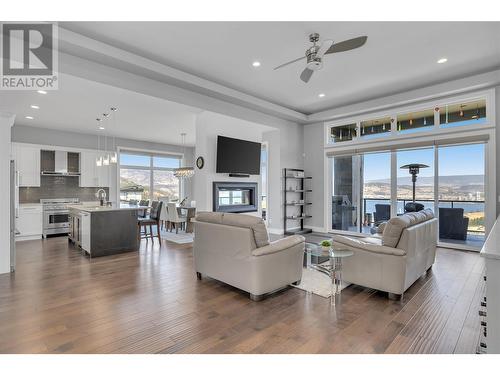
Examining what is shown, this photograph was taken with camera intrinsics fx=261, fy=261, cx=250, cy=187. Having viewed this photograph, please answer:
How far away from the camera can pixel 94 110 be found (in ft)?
18.8

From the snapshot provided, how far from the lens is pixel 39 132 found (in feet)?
23.6

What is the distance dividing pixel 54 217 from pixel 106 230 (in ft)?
9.90

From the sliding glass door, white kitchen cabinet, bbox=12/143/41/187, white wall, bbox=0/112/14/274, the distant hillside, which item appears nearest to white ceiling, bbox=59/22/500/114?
the sliding glass door

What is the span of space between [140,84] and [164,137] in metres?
4.50

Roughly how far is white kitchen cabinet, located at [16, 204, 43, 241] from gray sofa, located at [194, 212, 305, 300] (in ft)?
18.2

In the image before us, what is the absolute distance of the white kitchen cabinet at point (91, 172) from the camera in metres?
7.70

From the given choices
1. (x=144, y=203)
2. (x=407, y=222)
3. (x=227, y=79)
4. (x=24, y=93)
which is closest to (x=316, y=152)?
(x=227, y=79)

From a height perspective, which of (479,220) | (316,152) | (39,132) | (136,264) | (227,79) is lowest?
(136,264)

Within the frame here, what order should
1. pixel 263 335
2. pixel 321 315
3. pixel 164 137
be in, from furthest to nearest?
pixel 164 137 < pixel 321 315 < pixel 263 335

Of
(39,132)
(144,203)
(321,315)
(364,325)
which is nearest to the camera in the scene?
(364,325)

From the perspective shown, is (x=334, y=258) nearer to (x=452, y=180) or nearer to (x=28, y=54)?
(x=452, y=180)

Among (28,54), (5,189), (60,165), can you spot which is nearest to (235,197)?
(5,189)

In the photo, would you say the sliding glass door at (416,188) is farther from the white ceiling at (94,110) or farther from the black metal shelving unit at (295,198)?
the white ceiling at (94,110)
